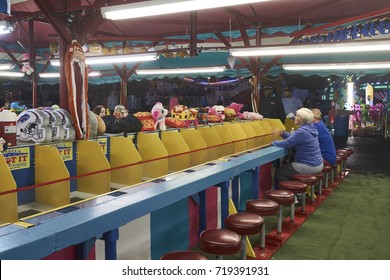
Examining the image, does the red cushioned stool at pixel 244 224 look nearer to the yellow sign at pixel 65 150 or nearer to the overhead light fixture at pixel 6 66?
the yellow sign at pixel 65 150

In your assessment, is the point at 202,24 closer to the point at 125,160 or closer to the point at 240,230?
the point at 125,160

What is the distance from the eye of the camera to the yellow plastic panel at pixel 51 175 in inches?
122

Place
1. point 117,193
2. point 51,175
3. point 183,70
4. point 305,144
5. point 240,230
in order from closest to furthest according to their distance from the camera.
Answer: point 117,193, point 240,230, point 51,175, point 305,144, point 183,70

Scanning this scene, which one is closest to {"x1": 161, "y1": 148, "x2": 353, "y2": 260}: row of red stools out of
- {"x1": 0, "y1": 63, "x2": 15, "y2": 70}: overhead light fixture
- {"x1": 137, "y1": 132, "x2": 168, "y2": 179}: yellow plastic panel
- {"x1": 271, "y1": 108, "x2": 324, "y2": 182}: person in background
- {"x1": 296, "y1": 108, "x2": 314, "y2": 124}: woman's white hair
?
{"x1": 271, "y1": 108, "x2": 324, "y2": 182}: person in background

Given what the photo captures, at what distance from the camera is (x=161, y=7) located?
3229mm

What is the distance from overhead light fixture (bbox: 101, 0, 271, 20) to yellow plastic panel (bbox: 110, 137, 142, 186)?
1.22 meters

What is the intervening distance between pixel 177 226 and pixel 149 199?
1.19 metres

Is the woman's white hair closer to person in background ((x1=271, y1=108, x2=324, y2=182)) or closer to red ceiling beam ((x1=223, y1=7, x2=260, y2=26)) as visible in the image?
person in background ((x1=271, y1=108, x2=324, y2=182))

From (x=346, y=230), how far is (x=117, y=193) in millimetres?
3164

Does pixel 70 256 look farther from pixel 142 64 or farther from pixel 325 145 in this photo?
pixel 142 64

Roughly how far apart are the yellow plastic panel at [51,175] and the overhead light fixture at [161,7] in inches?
52.9

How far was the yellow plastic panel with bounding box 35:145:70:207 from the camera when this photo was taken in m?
3.10

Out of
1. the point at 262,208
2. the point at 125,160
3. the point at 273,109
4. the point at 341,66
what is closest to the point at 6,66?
the point at 273,109

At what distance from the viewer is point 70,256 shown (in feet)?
8.36
